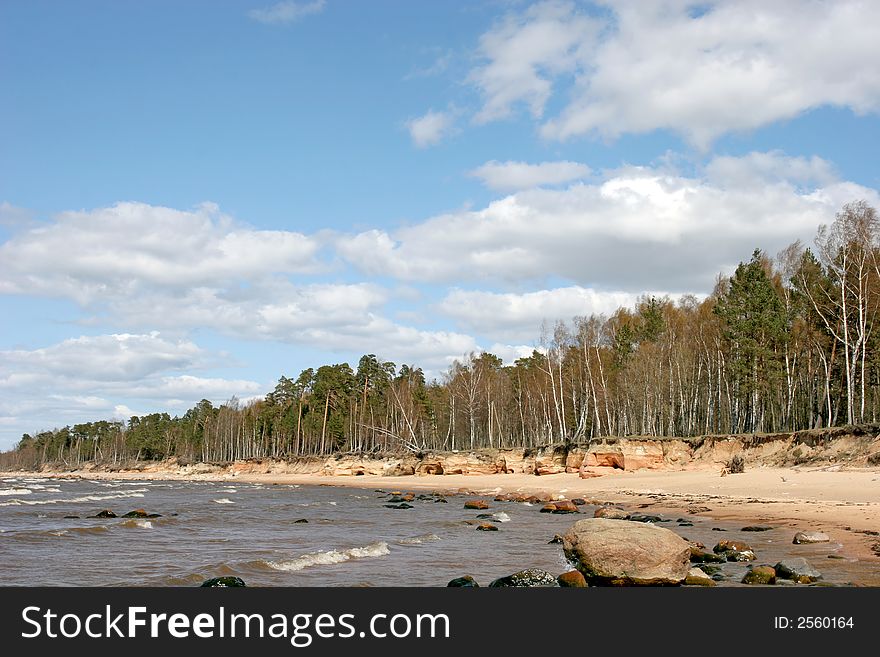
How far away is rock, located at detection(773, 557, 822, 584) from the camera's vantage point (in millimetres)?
11703

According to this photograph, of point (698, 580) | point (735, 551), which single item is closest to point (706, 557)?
point (735, 551)

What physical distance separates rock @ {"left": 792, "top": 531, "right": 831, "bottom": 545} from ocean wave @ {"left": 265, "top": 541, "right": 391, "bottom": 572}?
35.3ft

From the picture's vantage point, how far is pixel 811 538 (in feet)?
55.6

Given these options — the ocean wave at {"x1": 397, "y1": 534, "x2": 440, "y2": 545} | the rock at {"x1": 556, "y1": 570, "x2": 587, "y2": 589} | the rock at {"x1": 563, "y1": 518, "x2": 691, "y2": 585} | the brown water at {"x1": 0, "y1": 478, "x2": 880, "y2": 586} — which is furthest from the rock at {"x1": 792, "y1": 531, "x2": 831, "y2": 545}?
the ocean wave at {"x1": 397, "y1": 534, "x2": 440, "y2": 545}

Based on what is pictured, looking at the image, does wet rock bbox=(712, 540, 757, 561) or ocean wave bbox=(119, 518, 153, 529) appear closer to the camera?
wet rock bbox=(712, 540, 757, 561)

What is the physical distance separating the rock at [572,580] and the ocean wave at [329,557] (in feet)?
21.6

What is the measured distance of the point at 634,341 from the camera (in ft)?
228

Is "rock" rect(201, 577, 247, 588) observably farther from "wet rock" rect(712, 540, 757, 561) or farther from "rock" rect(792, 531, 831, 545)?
"rock" rect(792, 531, 831, 545)

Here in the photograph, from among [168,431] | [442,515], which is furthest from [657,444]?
[168,431]

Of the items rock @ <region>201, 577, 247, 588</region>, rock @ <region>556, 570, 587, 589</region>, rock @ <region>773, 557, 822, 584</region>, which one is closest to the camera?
rock @ <region>556, 570, 587, 589</region>

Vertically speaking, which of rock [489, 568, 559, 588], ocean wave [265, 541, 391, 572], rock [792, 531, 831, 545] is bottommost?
ocean wave [265, 541, 391, 572]

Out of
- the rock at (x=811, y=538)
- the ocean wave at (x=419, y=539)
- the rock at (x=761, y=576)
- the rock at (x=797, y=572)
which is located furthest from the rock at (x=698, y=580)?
the ocean wave at (x=419, y=539)
